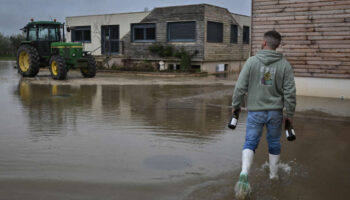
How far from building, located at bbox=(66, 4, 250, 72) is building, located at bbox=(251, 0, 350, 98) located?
976 centimetres

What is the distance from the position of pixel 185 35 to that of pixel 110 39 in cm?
621

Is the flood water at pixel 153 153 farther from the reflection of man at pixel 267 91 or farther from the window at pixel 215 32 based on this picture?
the window at pixel 215 32

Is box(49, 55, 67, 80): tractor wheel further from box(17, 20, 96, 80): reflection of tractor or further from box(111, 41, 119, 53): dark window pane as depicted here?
box(111, 41, 119, 53): dark window pane

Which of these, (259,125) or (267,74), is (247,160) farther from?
(267,74)

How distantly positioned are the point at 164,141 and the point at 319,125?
3.43 m

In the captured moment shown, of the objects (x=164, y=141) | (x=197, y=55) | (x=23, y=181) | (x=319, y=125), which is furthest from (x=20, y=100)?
(x=197, y=55)

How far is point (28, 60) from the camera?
63.5ft

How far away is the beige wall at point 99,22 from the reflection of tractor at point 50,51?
6.87m

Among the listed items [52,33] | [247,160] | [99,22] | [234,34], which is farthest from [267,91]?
[99,22]

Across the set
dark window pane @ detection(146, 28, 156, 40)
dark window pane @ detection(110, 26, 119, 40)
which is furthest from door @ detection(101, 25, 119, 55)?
dark window pane @ detection(146, 28, 156, 40)

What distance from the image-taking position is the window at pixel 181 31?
2255cm

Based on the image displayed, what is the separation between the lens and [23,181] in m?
4.55

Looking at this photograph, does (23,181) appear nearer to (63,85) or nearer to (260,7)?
(260,7)

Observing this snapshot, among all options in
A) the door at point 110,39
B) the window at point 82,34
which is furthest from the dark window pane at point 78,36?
the door at point 110,39
